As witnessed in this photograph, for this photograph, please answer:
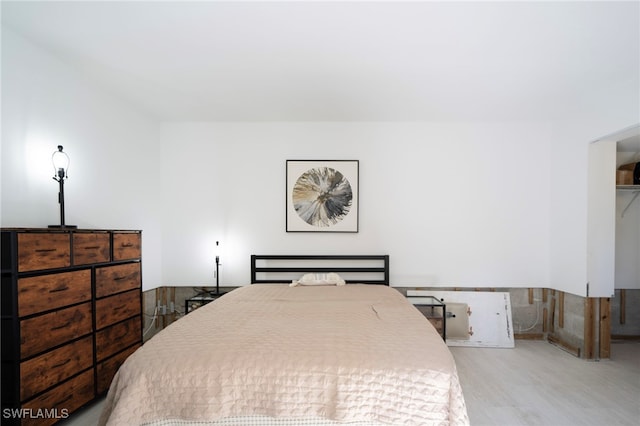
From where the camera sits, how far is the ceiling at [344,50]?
5.62 ft

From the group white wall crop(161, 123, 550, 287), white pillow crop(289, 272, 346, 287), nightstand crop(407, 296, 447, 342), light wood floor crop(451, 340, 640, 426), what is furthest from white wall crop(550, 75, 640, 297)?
white pillow crop(289, 272, 346, 287)

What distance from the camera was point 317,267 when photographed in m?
3.56

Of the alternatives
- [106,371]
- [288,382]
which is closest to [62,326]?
[106,371]

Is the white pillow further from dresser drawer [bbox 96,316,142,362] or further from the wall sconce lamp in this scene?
the wall sconce lamp

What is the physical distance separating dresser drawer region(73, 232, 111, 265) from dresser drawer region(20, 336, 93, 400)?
1.83ft

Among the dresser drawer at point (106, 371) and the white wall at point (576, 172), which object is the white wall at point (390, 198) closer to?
the white wall at point (576, 172)

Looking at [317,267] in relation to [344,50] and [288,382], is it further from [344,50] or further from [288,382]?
[344,50]

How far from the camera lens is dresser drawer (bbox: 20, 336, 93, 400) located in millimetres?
1631

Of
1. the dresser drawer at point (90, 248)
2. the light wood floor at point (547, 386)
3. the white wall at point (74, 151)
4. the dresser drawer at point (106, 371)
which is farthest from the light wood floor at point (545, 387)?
the white wall at point (74, 151)

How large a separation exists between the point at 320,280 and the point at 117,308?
1906 millimetres

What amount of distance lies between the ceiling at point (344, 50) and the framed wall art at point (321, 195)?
0.76 metres

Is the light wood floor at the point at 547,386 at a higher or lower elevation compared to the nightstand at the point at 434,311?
lower

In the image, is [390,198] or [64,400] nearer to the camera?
[64,400]

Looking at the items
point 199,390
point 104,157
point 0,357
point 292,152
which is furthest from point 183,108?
point 199,390
